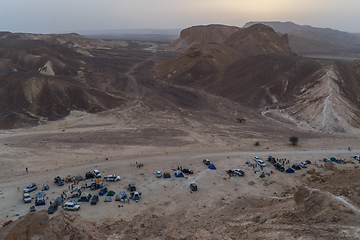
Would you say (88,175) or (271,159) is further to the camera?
(271,159)

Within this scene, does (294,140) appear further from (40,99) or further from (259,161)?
(40,99)

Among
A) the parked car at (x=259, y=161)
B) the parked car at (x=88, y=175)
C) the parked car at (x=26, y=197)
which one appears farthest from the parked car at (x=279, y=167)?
the parked car at (x=26, y=197)

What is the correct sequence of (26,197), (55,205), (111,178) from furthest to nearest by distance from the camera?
(111,178), (26,197), (55,205)

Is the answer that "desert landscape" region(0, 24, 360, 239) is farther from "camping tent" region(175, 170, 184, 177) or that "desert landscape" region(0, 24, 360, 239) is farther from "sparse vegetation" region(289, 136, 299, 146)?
"sparse vegetation" region(289, 136, 299, 146)

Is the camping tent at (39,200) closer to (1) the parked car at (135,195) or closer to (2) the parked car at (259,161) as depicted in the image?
(1) the parked car at (135,195)

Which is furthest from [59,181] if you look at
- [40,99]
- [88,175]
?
[40,99]
